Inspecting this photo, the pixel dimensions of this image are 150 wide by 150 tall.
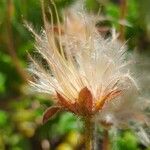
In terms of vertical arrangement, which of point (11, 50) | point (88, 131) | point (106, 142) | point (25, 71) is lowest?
point (88, 131)

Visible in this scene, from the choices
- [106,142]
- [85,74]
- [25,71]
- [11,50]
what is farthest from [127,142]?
[11,50]

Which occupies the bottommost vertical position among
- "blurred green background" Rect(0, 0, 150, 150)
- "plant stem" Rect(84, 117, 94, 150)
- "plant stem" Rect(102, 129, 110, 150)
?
"plant stem" Rect(84, 117, 94, 150)

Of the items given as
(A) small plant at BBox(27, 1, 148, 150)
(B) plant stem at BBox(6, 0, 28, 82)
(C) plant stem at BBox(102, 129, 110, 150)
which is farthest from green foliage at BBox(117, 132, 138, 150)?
(B) plant stem at BBox(6, 0, 28, 82)

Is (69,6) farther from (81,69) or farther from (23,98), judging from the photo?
(23,98)

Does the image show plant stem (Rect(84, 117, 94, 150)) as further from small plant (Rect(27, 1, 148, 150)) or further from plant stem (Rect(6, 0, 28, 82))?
plant stem (Rect(6, 0, 28, 82))

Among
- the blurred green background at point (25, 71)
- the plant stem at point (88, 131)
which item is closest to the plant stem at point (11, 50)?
the blurred green background at point (25, 71)

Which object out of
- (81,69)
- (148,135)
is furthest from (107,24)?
(81,69)

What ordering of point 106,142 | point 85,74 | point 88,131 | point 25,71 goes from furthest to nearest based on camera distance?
point 25,71 → point 106,142 → point 85,74 → point 88,131

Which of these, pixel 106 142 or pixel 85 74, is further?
pixel 106 142

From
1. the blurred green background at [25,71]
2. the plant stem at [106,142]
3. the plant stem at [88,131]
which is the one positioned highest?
the blurred green background at [25,71]

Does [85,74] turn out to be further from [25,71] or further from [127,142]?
[25,71]

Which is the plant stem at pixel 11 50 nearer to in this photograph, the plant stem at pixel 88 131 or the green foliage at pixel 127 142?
the green foliage at pixel 127 142
